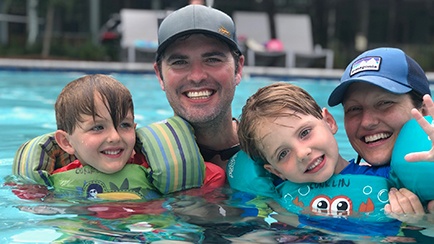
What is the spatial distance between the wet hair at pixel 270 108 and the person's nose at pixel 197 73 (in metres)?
0.39

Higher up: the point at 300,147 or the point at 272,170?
the point at 300,147

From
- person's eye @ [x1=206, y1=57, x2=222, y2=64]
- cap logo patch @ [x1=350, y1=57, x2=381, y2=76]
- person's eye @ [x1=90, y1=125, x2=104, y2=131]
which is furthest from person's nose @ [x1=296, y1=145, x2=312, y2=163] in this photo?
person's eye @ [x1=90, y1=125, x2=104, y2=131]

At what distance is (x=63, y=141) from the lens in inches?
137

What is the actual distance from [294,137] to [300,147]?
6 centimetres

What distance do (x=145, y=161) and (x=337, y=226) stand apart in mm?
1253

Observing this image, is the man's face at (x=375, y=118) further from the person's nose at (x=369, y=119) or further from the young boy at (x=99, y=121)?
the young boy at (x=99, y=121)

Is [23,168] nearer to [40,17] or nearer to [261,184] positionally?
[261,184]

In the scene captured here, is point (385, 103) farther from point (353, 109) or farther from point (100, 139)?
point (100, 139)

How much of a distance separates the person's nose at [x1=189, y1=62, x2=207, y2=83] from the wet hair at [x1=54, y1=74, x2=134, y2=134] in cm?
→ 44

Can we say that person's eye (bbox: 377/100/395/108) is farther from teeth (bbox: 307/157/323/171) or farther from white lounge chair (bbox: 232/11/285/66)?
white lounge chair (bbox: 232/11/285/66)

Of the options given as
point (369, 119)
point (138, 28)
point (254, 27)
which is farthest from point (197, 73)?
point (254, 27)

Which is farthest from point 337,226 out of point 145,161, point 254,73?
point 254,73

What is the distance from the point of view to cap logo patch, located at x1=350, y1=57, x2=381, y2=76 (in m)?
3.15

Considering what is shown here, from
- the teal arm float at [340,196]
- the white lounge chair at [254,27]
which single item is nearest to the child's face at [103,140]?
the teal arm float at [340,196]
